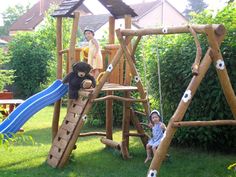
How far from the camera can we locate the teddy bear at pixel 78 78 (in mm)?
7039

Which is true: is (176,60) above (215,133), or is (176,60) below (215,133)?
above

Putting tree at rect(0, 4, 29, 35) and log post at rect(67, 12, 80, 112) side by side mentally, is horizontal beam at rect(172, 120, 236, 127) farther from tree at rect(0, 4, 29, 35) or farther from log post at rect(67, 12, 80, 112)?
tree at rect(0, 4, 29, 35)

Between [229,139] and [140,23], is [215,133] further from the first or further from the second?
[140,23]

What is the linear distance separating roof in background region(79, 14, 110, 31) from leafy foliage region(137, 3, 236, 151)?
30.1 m

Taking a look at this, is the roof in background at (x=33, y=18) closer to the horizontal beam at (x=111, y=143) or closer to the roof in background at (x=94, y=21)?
the roof in background at (x=94, y=21)

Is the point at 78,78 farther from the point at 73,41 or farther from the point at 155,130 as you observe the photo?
the point at 155,130

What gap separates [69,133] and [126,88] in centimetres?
129

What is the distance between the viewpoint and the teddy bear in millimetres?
7039

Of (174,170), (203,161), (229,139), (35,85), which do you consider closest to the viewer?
(174,170)

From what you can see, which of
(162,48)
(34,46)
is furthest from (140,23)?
(162,48)

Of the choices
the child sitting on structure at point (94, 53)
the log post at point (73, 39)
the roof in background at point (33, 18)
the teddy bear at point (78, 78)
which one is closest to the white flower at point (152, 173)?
the teddy bear at point (78, 78)

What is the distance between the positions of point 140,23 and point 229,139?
3591cm

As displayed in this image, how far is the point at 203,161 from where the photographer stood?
7129mm

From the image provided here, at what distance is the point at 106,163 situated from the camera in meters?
7.06
